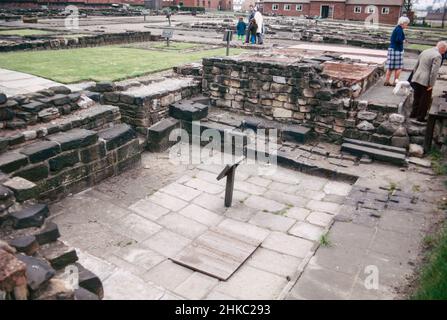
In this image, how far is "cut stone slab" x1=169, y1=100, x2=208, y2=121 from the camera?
807 centimetres

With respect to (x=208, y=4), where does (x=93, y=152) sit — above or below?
below

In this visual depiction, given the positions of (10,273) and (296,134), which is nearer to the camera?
(10,273)

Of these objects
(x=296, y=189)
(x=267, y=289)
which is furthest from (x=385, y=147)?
(x=267, y=289)

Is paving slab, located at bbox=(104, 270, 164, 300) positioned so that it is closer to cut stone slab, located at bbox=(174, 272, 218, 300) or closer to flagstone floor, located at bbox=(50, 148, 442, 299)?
flagstone floor, located at bbox=(50, 148, 442, 299)

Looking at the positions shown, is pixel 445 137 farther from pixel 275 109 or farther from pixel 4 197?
pixel 4 197

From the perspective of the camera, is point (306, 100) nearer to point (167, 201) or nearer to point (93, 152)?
point (167, 201)

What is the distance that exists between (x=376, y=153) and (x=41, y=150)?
5.64 metres

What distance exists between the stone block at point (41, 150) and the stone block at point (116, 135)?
100cm

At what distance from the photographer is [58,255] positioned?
359cm

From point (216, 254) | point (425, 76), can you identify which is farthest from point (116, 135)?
point (425, 76)

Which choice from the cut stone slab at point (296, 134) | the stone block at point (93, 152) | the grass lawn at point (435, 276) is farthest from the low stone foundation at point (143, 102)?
the grass lawn at point (435, 276)

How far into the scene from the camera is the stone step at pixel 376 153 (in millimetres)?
6807

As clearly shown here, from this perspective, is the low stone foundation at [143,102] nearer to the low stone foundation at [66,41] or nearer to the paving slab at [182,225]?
the paving slab at [182,225]

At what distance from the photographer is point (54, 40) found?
13.5m
